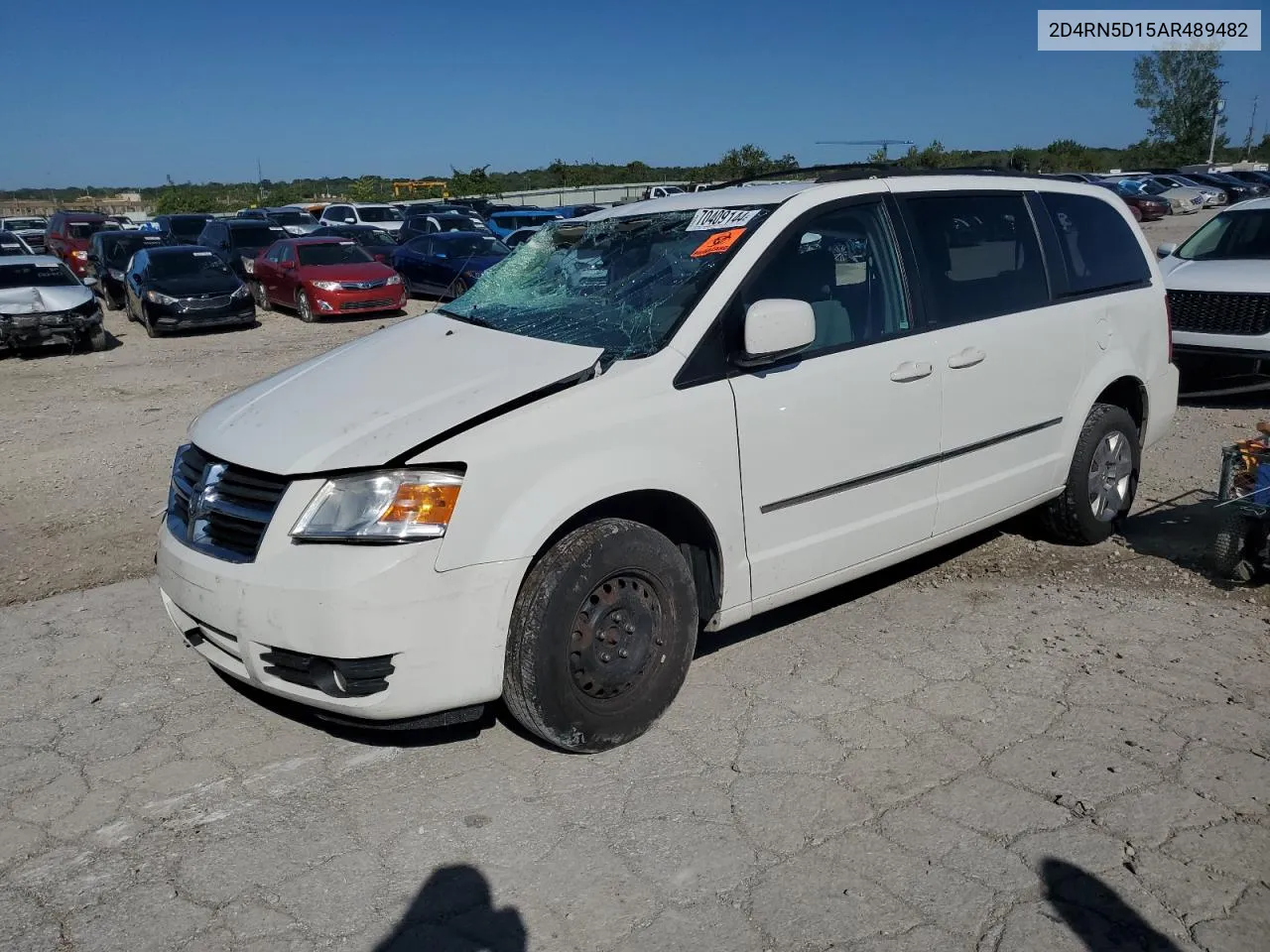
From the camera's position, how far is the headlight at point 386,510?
317 centimetres

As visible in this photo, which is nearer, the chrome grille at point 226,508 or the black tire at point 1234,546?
the chrome grille at point 226,508

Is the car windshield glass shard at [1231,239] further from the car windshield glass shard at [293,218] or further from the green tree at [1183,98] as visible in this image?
the green tree at [1183,98]

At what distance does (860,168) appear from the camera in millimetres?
4738

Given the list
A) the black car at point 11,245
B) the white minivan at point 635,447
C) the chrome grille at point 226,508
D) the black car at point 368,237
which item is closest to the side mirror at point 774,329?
the white minivan at point 635,447

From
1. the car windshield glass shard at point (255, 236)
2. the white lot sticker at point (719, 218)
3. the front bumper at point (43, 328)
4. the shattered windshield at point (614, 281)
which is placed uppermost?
the car windshield glass shard at point (255, 236)

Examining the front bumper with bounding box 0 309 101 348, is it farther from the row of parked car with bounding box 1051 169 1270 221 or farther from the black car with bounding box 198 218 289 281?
the row of parked car with bounding box 1051 169 1270 221

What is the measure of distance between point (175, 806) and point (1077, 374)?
427cm

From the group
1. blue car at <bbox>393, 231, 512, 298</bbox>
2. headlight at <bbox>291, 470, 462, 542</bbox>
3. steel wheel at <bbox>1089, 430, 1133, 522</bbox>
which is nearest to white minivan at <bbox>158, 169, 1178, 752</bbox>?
headlight at <bbox>291, 470, 462, 542</bbox>

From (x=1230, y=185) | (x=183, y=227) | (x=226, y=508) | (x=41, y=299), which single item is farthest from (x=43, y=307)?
(x=1230, y=185)

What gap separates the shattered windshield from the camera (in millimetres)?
3910

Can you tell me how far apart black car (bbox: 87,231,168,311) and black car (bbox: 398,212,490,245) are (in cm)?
647

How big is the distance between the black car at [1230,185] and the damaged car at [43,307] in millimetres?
38941

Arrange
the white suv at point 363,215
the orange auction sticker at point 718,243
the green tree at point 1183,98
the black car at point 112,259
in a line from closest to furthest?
the orange auction sticker at point 718,243 < the black car at point 112,259 < the white suv at point 363,215 < the green tree at point 1183,98

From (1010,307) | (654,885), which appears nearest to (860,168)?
(1010,307)
